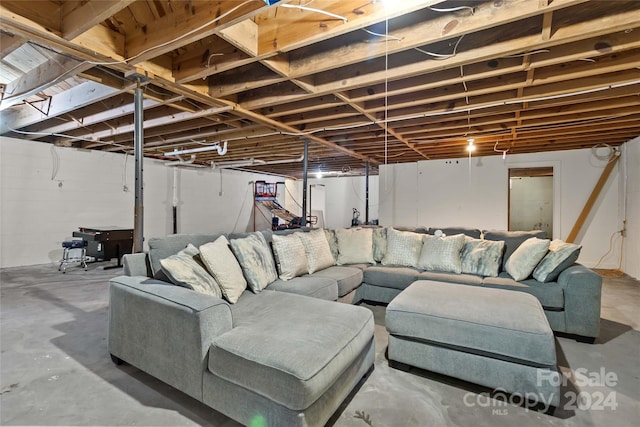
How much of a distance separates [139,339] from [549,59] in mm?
3750

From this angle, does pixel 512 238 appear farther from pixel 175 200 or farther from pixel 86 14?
pixel 175 200

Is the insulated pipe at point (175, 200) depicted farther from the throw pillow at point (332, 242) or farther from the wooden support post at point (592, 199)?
the wooden support post at point (592, 199)

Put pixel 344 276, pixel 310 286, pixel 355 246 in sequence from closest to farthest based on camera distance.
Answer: pixel 310 286 < pixel 344 276 < pixel 355 246

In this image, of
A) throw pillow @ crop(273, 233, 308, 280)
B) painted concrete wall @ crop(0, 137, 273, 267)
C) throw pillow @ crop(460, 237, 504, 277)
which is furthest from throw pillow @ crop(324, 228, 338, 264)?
painted concrete wall @ crop(0, 137, 273, 267)

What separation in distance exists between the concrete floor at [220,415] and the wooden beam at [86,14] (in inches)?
92.4

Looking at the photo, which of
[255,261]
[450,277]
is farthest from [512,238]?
[255,261]

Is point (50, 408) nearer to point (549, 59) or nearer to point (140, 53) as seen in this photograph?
point (140, 53)

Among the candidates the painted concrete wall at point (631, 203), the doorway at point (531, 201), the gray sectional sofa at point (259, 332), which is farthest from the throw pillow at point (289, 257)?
the doorway at point (531, 201)

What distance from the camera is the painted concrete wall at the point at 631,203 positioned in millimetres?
4641

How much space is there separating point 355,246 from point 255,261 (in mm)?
1594

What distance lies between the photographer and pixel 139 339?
180cm

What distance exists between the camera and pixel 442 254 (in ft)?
10.7

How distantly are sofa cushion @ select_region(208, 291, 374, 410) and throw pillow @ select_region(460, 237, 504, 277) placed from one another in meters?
1.83

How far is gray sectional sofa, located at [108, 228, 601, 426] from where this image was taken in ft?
4.26
